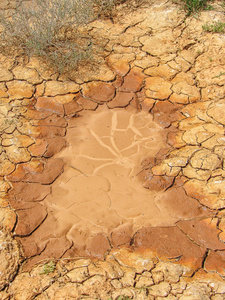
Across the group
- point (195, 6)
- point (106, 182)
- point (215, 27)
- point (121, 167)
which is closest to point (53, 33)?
point (195, 6)

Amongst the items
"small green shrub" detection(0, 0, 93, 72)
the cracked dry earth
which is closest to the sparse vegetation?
→ "small green shrub" detection(0, 0, 93, 72)

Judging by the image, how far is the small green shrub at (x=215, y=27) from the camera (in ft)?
13.2

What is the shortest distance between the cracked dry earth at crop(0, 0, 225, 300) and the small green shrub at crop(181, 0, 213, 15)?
3.6 inches

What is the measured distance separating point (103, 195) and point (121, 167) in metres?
0.36

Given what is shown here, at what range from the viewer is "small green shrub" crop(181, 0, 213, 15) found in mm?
4262

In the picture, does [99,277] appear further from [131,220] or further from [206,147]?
[206,147]

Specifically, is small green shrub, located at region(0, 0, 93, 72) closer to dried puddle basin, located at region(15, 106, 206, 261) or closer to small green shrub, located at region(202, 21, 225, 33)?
dried puddle basin, located at region(15, 106, 206, 261)

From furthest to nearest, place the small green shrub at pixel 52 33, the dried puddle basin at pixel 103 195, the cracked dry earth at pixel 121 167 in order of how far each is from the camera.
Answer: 1. the small green shrub at pixel 52 33
2. the dried puddle basin at pixel 103 195
3. the cracked dry earth at pixel 121 167

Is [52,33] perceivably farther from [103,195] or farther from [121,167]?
[103,195]

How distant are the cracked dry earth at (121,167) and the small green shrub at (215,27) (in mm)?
82

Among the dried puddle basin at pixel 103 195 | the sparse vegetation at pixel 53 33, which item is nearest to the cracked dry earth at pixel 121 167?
the dried puddle basin at pixel 103 195

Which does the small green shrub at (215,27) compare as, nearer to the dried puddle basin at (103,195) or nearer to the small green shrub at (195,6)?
the small green shrub at (195,6)

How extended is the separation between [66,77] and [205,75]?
1563 mm

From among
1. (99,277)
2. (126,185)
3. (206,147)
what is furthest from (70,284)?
(206,147)
